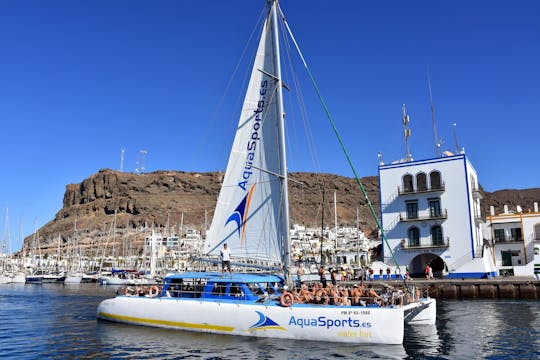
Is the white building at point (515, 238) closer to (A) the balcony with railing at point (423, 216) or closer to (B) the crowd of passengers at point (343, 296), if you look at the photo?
(A) the balcony with railing at point (423, 216)

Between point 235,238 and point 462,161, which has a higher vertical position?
point 462,161

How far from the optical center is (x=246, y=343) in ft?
56.2

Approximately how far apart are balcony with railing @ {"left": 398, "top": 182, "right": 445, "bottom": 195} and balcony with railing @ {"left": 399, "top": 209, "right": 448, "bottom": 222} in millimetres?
2022

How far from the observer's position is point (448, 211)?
4303 centimetres

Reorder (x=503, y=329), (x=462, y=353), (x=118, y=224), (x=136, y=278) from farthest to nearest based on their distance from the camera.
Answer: (x=118, y=224), (x=136, y=278), (x=503, y=329), (x=462, y=353)

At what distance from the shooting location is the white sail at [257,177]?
66.7ft

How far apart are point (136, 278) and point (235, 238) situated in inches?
2345

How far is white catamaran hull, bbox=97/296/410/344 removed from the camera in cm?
1614

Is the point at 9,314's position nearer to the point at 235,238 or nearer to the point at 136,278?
the point at 235,238

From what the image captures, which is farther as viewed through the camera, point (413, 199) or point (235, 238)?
point (413, 199)

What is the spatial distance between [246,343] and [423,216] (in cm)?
3139

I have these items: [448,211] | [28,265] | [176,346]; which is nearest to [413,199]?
[448,211]

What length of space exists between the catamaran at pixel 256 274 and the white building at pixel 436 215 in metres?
23.6

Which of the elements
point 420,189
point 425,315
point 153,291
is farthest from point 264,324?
point 420,189
